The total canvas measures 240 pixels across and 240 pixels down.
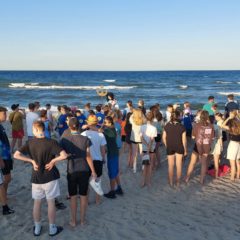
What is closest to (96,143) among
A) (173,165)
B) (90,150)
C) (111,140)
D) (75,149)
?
(90,150)

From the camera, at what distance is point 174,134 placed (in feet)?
21.8

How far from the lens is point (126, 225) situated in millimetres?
5199

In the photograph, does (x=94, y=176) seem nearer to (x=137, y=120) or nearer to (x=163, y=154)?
(x=137, y=120)

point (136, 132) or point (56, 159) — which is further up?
point (56, 159)

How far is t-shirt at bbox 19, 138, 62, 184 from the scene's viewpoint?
15.0 feet

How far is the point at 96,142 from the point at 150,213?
150 cm

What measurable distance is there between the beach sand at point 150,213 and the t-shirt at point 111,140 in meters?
0.91

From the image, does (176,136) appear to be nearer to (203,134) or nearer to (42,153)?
(203,134)

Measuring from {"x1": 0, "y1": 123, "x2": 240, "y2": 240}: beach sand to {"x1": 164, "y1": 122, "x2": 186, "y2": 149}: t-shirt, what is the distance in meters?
0.93

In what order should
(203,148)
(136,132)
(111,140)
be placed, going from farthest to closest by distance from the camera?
1. (136,132)
2. (203,148)
3. (111,140)

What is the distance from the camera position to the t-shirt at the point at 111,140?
599 centimetres

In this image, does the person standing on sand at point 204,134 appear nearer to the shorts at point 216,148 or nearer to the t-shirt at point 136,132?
the shorts at point 216,148

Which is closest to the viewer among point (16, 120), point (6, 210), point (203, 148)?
point (6, 210)

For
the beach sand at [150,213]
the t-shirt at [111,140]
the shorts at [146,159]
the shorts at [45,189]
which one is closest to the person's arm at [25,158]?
the shorts at [45,189]
